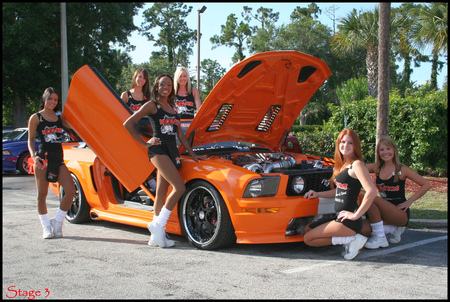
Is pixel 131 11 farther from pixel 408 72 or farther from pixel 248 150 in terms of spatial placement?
pixel 408 72

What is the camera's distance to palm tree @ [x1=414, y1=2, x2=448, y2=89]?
12.6m

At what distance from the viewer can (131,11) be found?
25.2 metres

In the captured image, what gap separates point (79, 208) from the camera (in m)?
6.13

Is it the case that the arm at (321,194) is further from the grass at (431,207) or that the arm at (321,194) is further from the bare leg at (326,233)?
the grass at (431,207)

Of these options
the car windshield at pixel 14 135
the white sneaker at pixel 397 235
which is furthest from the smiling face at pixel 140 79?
the car windshield at pixel 14 135

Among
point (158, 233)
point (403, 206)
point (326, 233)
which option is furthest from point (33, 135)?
point (403, 206)

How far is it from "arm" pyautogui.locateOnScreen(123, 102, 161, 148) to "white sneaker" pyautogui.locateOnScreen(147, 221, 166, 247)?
876 mm

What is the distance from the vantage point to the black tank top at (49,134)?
532cm

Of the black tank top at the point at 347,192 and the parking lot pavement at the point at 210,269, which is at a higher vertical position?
the black tank top at the point at 347,192

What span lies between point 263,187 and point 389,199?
1.63 m

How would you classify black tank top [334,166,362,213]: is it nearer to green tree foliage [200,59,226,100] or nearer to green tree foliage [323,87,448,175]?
green tree foliage [323,87,448,175]

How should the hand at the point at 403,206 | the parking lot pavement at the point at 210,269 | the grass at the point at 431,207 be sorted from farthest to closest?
the grass at the point at 431,207
the hand at the point at 403,206
the parking lot pavement at the point at 210,269

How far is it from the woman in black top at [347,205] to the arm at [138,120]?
1.77 meters

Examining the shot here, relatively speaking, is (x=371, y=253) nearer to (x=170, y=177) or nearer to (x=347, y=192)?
(x=347, y=192)
